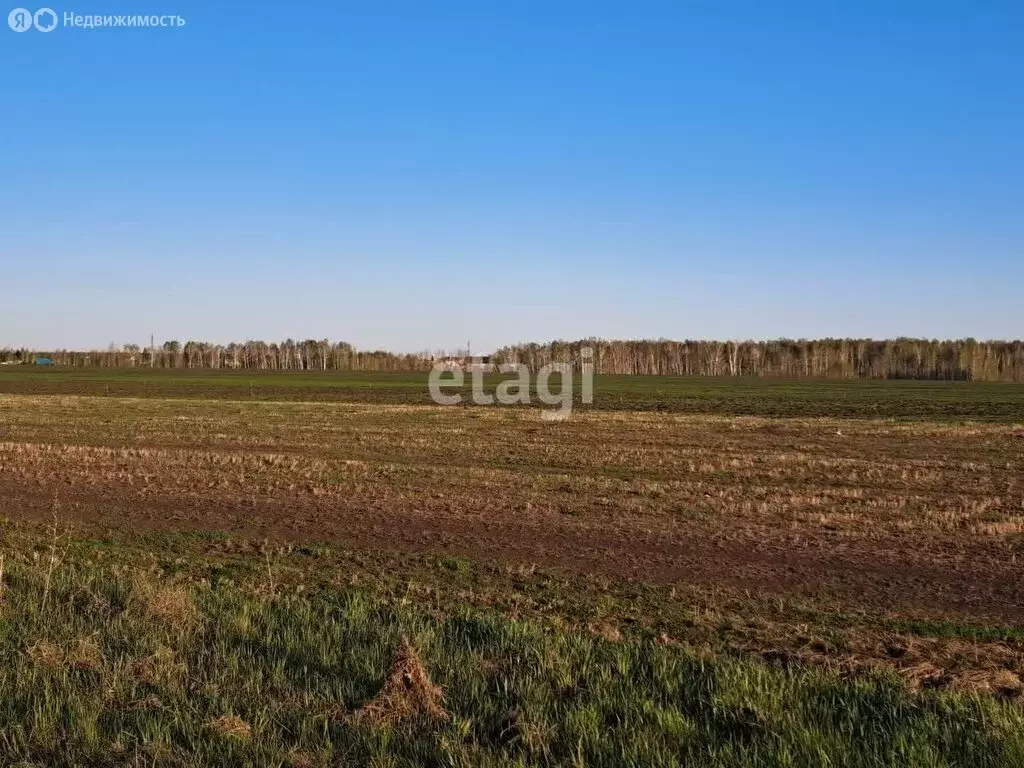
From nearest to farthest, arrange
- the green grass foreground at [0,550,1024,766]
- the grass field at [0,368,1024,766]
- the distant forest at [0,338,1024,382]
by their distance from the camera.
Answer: the green grass foreground at [0,550,1024,766] < the grass field at [0,368,1024,766] < the distant forest at [0,338,1024,382]

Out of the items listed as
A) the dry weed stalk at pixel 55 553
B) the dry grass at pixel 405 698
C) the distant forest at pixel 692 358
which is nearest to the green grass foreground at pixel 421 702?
the dry grass at pixel 405 698

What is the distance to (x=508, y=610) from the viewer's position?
9.34 metres

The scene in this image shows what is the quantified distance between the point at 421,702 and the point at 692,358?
17500cm

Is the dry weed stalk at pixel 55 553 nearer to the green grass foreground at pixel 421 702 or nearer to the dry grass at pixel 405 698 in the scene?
the green grass foreground at pixel 421 702

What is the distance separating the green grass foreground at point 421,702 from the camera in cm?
498

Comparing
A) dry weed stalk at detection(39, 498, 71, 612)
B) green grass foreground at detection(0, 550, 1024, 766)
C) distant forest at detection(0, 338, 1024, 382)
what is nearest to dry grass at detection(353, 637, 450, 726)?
green grass foreground at detection(0, 550, 1024, 766)

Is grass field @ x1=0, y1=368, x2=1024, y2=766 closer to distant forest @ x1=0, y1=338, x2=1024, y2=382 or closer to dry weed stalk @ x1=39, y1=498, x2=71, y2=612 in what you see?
dry weed stalk @ x1=39, y1=498, x2=71, y2=612

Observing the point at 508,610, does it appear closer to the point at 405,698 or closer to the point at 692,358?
the point at 405,698

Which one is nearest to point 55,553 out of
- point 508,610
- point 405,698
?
point 508,610

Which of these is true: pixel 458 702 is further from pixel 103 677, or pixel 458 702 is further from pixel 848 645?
pixel 848 645

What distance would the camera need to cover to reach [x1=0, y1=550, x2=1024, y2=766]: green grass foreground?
4980 millimetres

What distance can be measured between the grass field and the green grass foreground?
0.02m

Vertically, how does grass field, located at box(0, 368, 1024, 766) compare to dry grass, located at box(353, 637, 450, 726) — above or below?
below

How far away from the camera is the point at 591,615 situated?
364 inches
